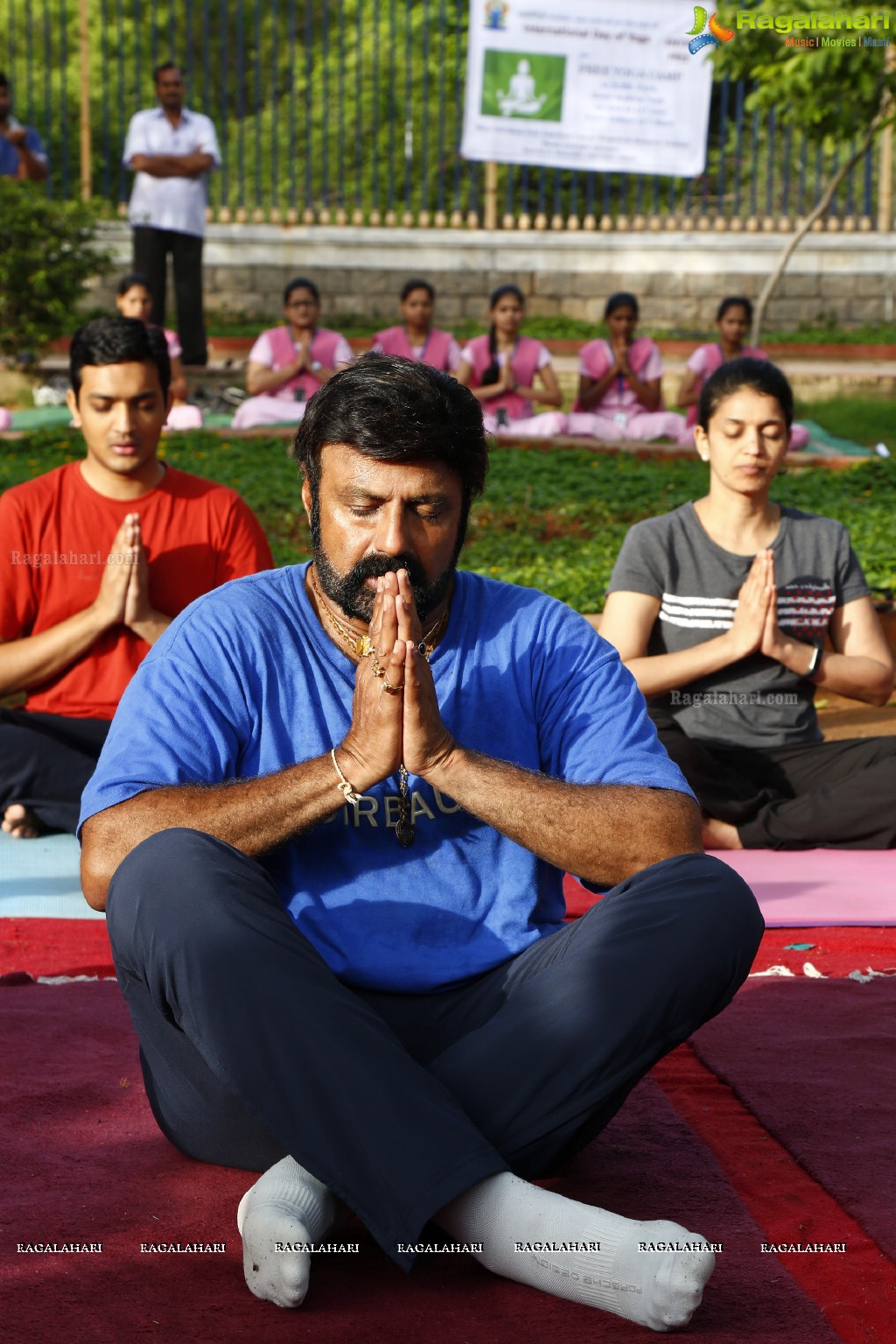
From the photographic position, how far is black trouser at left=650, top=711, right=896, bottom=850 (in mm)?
5086

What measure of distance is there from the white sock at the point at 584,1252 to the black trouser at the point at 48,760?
2.93 metres

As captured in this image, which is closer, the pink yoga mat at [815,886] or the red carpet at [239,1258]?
the red carpet at [239,1258]

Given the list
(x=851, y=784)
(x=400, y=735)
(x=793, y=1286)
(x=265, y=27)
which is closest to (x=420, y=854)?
(x=400, y=735)

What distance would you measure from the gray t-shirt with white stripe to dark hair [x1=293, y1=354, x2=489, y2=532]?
230cm

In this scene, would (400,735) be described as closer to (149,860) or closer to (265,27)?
(149,860)

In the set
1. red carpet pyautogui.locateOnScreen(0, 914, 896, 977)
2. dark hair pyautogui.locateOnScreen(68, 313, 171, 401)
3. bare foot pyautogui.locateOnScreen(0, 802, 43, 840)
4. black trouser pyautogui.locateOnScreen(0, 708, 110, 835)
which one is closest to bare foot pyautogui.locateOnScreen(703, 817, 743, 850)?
red carpet pyautogui.locateOnScreen(0, 914, 896, 977)

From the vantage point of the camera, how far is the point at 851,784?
5090 mm

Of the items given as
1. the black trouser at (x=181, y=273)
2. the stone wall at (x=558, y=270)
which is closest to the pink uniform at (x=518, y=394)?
the black trouser at (x=181, y=273)

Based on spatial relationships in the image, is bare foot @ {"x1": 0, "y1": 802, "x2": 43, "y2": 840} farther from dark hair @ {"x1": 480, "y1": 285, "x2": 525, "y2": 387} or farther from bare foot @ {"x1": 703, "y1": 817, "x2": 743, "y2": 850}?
dark hair @ {"x1": 480, "y1": 285, "x2": 525, "y2": 387}

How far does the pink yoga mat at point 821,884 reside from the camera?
4352 mm

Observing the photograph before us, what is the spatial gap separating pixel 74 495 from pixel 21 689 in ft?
2.11

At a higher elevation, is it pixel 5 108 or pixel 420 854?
pixel 5 108

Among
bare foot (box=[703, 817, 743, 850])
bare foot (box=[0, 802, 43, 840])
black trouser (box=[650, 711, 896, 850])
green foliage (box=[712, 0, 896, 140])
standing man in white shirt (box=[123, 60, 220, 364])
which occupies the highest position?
green foliage (box=[712, 0, 896, 140])

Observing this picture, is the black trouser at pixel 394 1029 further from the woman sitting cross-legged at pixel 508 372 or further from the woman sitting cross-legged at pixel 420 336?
the woman sitting cross-legged at pixel 420 336
